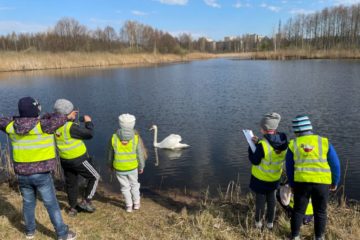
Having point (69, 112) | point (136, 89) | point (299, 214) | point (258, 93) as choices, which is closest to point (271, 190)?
point (299, 214)

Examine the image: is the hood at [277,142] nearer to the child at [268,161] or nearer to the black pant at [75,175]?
the child at [268,161]

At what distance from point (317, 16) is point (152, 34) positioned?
40.8 m

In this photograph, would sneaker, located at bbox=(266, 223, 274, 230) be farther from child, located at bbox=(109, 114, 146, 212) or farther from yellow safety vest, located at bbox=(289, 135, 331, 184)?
child, located at bbox=(109, 114, 146, 212)

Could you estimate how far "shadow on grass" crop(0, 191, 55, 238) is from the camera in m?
4.08

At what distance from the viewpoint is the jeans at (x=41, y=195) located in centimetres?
352

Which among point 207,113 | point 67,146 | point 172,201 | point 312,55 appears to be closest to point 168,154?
point 172,201

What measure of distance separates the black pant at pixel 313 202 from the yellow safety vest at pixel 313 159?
0.29 feet

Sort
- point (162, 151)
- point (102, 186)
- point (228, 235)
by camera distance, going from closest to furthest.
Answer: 1. point (228, 235)
2. point (102, 186)
3. point (162, 151)

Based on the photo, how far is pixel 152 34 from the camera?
79.8 meters

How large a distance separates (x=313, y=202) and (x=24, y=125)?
3383 millimetres

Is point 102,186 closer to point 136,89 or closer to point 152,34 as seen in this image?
point 136,89

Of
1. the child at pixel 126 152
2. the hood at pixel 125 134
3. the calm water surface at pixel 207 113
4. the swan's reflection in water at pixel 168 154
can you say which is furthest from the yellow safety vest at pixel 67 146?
the swan's reflection in water at pixel 168 154

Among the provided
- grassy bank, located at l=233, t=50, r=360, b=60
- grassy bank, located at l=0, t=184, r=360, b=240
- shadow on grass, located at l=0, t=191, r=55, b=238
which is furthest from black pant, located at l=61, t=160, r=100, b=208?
grassy bank, located at l=233, t=50, r=360, b=60

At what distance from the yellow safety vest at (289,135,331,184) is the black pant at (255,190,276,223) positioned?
66 centimetres
